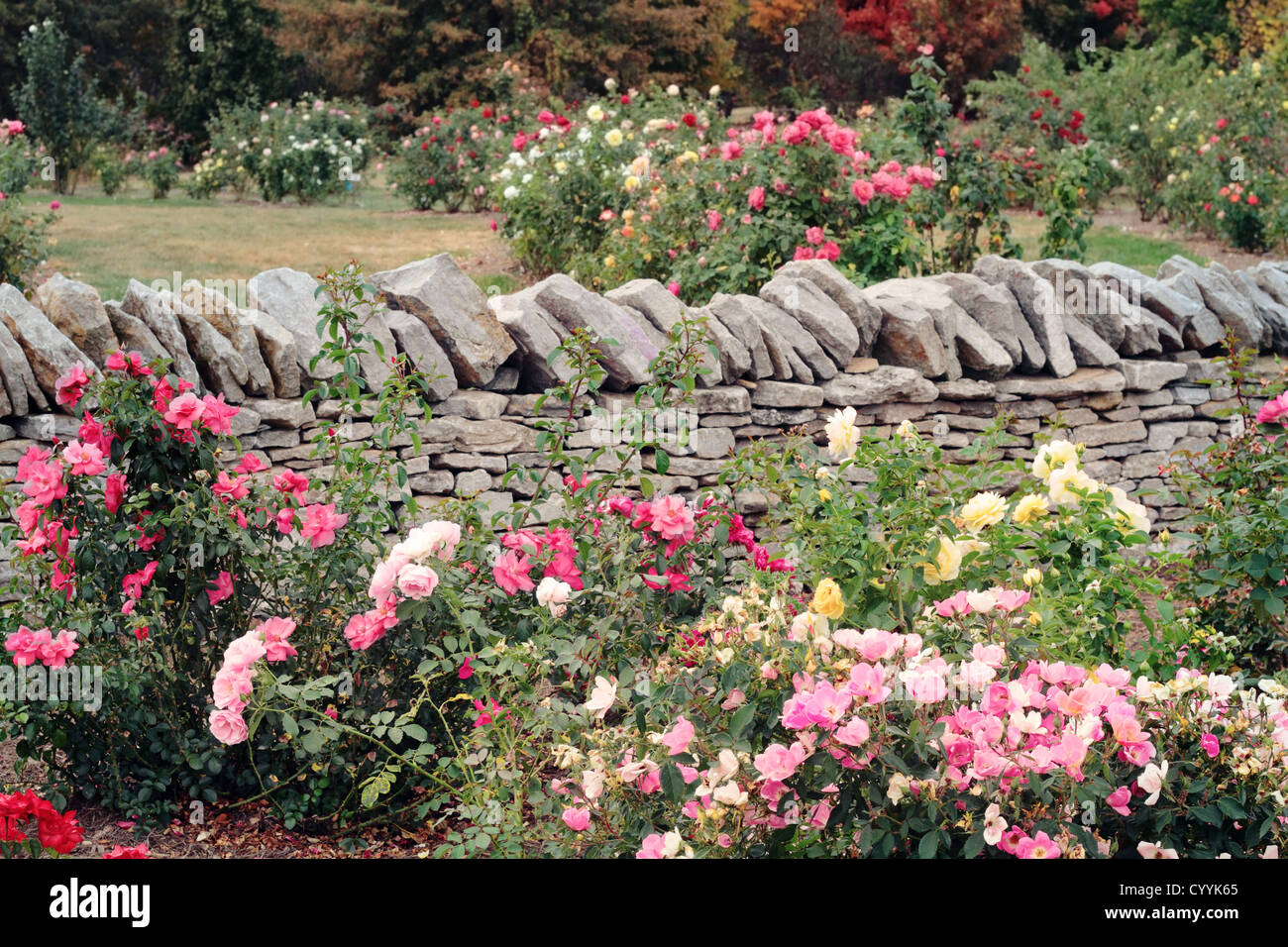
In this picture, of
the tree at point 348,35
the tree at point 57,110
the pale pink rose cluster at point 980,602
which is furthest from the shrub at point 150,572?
the tree at point 348,35

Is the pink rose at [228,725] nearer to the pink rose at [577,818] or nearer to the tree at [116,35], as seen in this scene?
the pink rose at [577,818]

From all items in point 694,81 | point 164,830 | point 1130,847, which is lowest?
point 164,830

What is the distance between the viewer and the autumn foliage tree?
912 inches

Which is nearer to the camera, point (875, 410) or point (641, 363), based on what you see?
point (641, 363)

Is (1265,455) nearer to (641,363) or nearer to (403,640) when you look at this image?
Result: (641,363)

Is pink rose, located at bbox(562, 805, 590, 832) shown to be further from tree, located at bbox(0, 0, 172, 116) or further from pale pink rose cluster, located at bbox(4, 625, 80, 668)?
tree, located at bbox(0, 0, 172, 116)

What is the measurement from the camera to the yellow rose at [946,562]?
2438mm

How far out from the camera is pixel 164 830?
2768 millimetres

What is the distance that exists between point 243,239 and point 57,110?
539cm

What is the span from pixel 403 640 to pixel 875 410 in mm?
2279

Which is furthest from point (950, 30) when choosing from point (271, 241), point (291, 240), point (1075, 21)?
point (271, 241)

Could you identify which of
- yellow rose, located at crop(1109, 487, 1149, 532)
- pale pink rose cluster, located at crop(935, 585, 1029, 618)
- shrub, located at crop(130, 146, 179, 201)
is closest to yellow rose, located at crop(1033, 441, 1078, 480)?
yellow rose, located at crop(1109, 487, 1149, 532)
